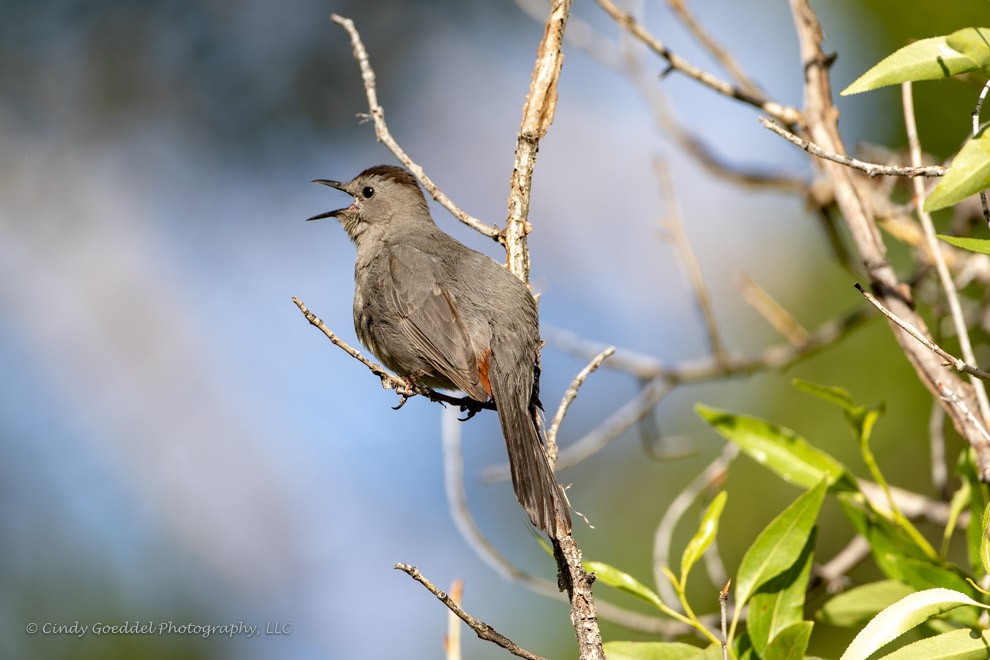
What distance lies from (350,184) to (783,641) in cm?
367

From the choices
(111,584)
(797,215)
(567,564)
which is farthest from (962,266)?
(111,584)

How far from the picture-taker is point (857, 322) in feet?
12.0

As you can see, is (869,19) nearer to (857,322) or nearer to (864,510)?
(857,322)

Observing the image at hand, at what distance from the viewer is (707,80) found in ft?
10.3

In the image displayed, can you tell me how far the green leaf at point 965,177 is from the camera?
180cm

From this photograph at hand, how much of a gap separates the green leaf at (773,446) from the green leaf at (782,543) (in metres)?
0.29

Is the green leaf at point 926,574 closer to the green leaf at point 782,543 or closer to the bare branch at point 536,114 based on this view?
the green leaf at point 782,543

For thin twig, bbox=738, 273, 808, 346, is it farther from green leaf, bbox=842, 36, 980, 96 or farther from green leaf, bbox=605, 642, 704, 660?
green leaf, bbox=842, 36, 980, 96

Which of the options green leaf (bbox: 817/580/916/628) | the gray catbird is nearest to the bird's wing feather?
the gray catbird

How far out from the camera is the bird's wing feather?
353 cm

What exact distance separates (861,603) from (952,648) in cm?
73

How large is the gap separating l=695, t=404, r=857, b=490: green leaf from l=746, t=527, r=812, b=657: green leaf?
295 mm

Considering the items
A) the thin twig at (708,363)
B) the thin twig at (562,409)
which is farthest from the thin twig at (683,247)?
the thin twig at (562,409)

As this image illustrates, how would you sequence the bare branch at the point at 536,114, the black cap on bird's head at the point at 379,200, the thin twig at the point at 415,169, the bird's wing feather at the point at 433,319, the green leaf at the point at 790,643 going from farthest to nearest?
the black cap on bird's head at the point at 379,200 → the bird's wing feather at the point at 433,319 → the thin twig at the point at 415,169 → the bare branch at the point at 536,114 → the green leaf at the point at 790,643
